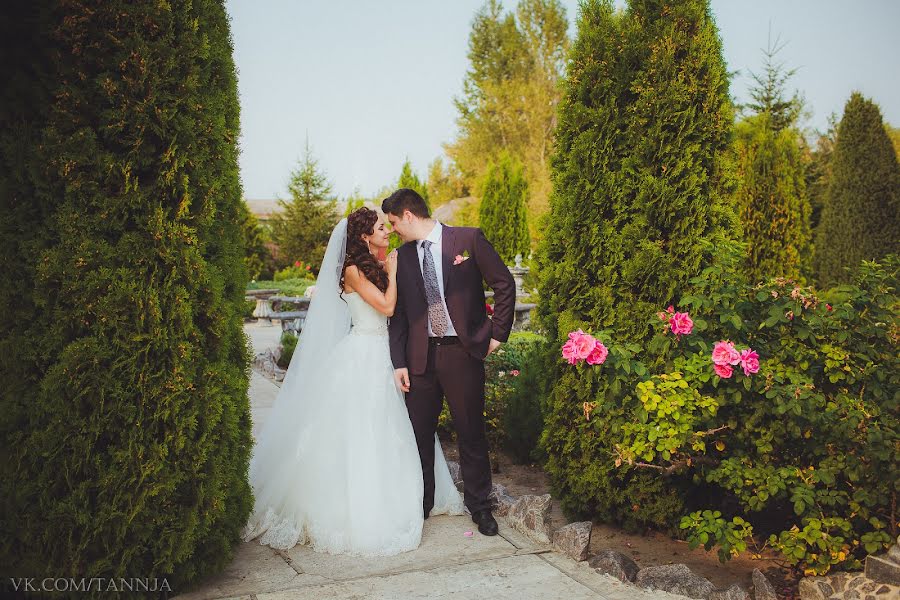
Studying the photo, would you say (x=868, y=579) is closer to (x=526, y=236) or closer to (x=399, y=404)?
(x=399, y=404)

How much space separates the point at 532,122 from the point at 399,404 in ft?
98.9

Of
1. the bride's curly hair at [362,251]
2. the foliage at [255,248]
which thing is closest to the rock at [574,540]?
the bride's curly hair at [362,251]

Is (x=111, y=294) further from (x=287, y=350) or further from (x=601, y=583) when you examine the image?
(x=287, y=350)

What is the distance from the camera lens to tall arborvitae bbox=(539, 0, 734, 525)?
3666 mm

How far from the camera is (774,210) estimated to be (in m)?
9.73

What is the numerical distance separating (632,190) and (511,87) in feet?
105

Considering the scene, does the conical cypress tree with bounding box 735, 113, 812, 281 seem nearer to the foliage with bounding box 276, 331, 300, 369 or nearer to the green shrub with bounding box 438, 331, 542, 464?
the green shrub with bounding box 438, 331, 542, 464

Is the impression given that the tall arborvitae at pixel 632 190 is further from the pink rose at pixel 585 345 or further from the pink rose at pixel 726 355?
the pink rose at pixel 726 355

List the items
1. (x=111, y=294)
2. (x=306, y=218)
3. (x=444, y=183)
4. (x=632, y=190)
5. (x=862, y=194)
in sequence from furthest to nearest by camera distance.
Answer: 1. (x=444, y=183)
2. (x=306, y=218)
3. (x=862, y=194)
4. (x=632, y=190)
5. (x=111, y=294)

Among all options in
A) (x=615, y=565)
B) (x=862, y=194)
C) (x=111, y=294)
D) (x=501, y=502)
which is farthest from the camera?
(x=862, y=194)

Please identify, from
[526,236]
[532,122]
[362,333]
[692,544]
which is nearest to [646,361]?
[692,544]

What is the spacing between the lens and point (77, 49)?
2.67 metres

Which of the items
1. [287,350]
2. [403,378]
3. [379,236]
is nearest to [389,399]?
[403,378]

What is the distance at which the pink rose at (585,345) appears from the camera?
124 inches
